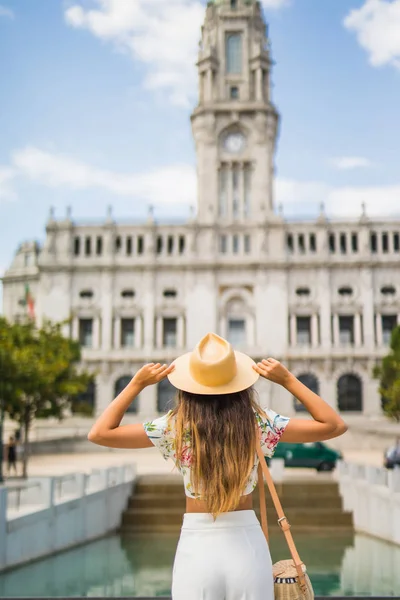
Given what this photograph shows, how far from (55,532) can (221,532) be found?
15898 mm

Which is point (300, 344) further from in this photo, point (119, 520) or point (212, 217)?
point (119, 520)

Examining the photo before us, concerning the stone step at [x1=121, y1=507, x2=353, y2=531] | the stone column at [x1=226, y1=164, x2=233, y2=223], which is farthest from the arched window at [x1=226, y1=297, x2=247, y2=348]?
the stone step at [x1=121, y1=507, x2=353, y2=531]

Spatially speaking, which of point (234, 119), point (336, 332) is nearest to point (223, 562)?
point (336, 332)

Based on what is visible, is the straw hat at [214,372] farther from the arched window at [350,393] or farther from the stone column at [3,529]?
the arched window at [350,393]

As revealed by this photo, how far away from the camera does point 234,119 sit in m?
64.6

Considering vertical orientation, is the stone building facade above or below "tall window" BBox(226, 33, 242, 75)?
below

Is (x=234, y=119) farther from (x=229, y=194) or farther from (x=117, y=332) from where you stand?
(x=117, y=332)

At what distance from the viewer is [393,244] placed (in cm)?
6188

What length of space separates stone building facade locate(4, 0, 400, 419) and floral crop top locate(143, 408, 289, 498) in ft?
180

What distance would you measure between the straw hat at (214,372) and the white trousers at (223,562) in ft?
2.49

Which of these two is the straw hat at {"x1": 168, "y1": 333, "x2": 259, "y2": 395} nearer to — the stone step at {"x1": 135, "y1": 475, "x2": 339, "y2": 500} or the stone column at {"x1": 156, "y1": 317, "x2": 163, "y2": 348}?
the stone step at {"x1": 135, "y1": 475, "x2": 339, "y2": 500}

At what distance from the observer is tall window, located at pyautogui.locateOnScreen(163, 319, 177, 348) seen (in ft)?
204

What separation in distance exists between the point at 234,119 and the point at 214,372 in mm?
62703

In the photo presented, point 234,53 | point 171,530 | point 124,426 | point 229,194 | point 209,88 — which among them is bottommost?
point 171,530
